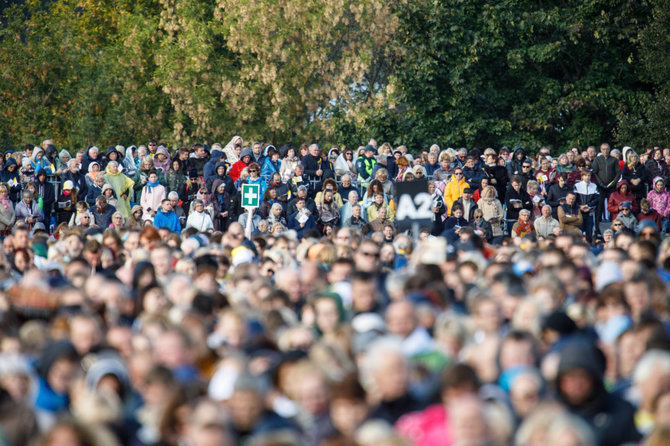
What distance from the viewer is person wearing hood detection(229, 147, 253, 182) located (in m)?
23.2

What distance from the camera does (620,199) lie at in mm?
23328

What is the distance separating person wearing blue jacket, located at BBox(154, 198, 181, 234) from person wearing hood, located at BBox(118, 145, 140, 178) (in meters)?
3.07

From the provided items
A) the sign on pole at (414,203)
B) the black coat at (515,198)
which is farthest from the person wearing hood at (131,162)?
the sign on pole at (414,203)

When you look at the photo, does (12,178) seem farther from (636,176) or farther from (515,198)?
(636,176)

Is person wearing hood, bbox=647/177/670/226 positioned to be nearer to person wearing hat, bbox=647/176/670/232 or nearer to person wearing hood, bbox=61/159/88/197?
person wearing hat, bbox=647/176/670/232

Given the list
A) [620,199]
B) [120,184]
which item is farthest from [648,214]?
[120,184]

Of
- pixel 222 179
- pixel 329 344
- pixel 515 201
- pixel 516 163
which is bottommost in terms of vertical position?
pixel 329 344

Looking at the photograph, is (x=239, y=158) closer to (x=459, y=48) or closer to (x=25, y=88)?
(x=459, y=48)

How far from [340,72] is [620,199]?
1607cm

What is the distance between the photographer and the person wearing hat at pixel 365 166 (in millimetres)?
23531

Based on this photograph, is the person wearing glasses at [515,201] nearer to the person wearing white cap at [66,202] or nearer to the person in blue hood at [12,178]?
the person wearing white cap at [66,202]

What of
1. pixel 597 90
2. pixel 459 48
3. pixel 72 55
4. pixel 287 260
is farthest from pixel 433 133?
pixel 287 260

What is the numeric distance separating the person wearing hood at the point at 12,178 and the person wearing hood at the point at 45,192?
41 cm

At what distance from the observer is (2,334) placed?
7.86 m
